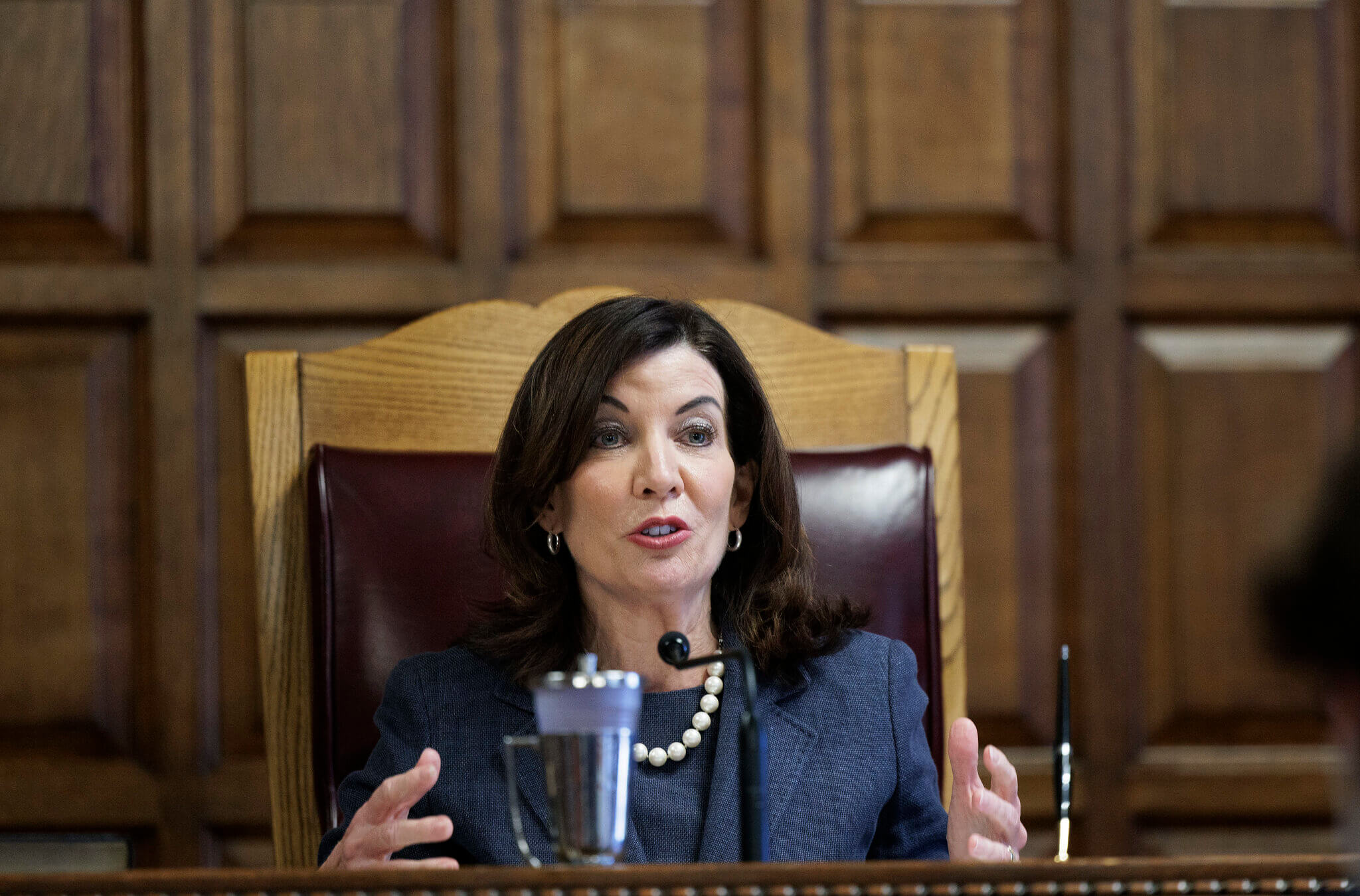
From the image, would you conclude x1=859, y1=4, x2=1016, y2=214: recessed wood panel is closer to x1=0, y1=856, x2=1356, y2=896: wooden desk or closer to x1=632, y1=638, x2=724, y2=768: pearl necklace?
x1=632, y1=638, x2=724, y2=768: pearl necklace

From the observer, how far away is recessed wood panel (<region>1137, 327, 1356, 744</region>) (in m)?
2.38

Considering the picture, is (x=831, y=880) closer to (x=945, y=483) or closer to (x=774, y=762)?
Result: (x=774, y=762)

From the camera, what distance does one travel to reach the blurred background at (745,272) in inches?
90.2

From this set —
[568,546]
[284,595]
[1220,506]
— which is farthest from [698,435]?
[1220,506]

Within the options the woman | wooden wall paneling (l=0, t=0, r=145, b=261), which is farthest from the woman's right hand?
wooden wall paneling (l=0, t=0, r=145, b=261)

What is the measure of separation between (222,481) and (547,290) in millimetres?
633

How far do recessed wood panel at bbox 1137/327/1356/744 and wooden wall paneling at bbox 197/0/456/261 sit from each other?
133 cm

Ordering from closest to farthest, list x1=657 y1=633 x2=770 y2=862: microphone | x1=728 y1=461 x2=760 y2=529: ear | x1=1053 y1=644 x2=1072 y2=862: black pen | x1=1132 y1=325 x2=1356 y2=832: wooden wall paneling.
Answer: x1=657 y1=633 x2=770 y2=862: microphone, x1=1053 y1=644 x2=1072 y2=862: black pen, x1=728 y1=461 x2=760 y2=529: ear, x1=1132 y1=325 x2=1356 y2=832: wooden wall paneling

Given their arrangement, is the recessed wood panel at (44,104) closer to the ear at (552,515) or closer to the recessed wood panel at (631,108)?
the recessed wood panel at (631,108)

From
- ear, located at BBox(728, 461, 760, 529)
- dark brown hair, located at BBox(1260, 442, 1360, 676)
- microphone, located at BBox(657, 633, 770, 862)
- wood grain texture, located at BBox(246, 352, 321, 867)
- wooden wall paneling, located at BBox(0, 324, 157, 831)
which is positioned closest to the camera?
dark brown hair, located at BBox(1260, 442, 1360, 676)

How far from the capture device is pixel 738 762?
1.52m

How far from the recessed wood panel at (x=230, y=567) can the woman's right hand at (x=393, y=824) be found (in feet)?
3.30

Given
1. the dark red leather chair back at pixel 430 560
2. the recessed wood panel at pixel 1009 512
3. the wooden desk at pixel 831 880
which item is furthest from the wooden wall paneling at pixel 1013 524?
the wooden desk at pixel 831 880

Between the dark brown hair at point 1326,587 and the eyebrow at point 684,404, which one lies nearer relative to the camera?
the dark brown hair at point 1326,587
